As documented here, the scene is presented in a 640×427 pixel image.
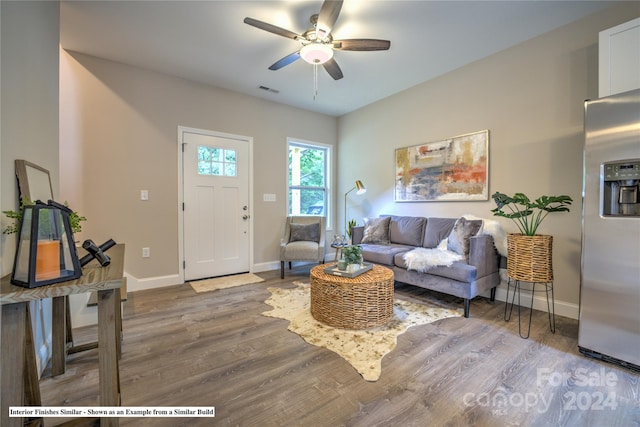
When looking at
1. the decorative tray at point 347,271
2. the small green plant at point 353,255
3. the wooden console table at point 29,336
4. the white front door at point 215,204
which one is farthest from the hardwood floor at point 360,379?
the white front door at point 215,204

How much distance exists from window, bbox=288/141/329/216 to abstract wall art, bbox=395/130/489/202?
A: 1.52 m

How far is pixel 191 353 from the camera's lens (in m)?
1.87

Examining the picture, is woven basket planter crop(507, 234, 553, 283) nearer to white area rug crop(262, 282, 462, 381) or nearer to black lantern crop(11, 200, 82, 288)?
white area rug crop(262, 282, 462, 381)

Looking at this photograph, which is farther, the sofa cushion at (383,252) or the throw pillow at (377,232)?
the throw pillow at (377,232)

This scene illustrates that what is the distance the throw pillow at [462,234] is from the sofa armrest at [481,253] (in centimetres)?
12

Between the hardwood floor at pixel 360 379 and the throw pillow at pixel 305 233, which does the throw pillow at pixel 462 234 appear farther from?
the throw pillow at pixel 305 233

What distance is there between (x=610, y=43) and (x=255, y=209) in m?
4.00

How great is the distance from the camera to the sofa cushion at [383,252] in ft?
10.2

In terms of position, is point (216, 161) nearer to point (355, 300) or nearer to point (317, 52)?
point (317, 52)

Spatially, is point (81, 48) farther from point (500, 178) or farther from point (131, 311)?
point (500, 178)

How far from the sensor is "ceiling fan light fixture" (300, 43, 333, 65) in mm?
2205

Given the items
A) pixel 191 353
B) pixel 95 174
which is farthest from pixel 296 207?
pixel 191 353

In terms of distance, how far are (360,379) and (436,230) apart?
2251 millimetres

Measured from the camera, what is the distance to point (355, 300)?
216 cm
